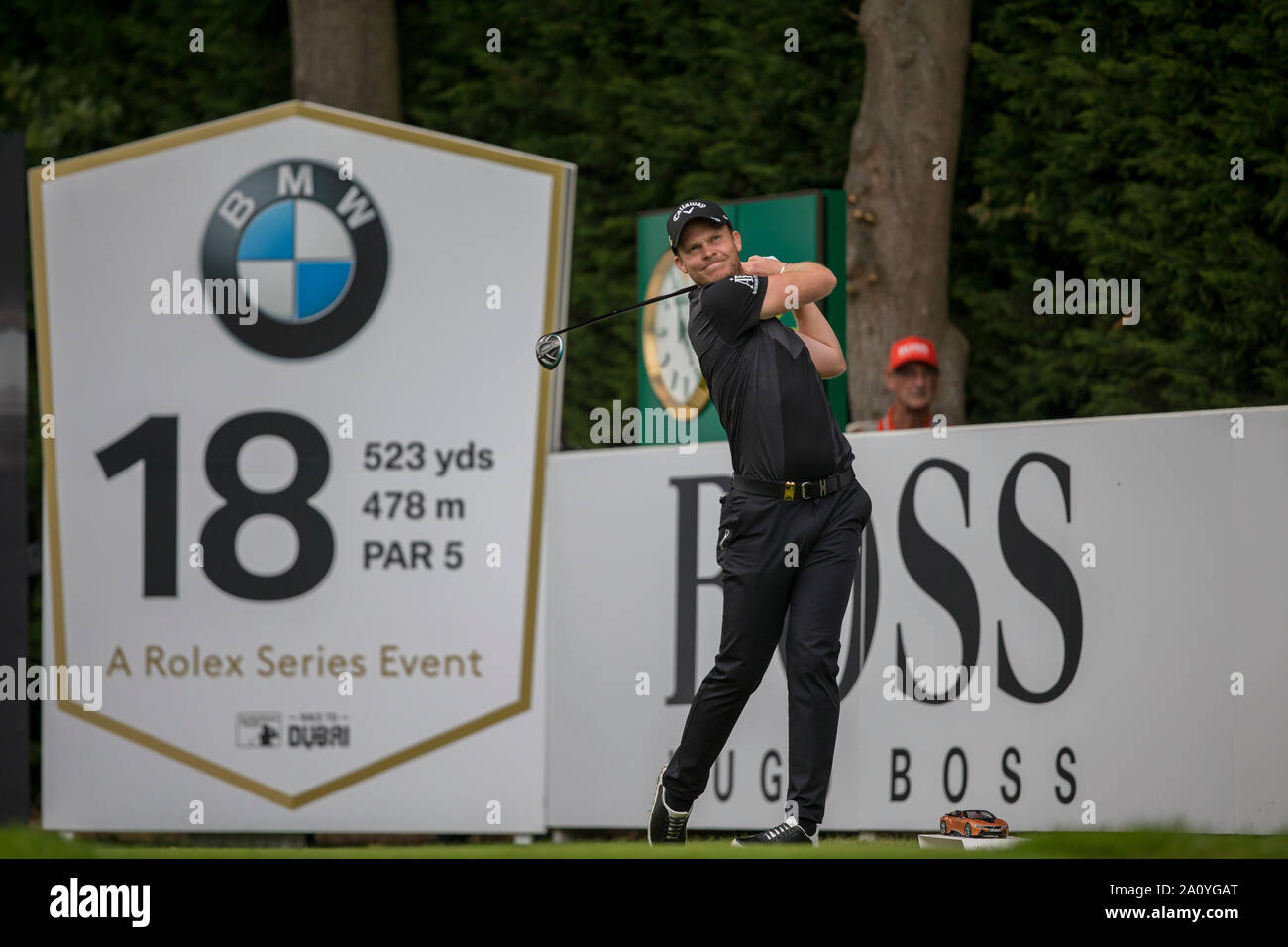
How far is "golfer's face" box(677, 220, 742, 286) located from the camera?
5.37 m

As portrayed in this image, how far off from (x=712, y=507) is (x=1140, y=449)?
1.94m

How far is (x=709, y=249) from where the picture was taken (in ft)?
17.6

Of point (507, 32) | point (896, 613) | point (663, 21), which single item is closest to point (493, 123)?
point (507, 32)

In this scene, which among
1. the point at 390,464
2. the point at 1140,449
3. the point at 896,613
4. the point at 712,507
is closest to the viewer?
the point at 1140,449

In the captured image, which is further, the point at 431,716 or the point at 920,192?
the point at 920,192

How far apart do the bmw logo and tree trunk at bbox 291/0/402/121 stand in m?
1.79

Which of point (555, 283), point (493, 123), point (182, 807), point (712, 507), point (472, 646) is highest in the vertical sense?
point (493, 123)

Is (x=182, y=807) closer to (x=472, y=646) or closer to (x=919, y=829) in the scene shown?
(x=472, y=646)

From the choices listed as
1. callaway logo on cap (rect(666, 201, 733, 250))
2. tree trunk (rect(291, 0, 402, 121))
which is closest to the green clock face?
tree trunk (rect(291, 0, 402, 121))

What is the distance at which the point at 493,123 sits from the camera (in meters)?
11.0

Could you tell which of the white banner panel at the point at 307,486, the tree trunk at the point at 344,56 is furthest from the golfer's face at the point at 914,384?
the tree trunk at the point at 344,56

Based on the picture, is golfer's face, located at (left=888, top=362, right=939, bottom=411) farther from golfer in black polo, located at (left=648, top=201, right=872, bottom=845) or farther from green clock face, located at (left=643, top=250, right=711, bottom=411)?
golfer in black polo, located at (left=648, top=201, right=872, bottom=845)

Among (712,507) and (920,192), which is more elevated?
(920,192)

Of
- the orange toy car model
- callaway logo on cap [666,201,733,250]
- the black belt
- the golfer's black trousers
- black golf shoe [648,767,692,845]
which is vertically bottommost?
the orange toy car model
